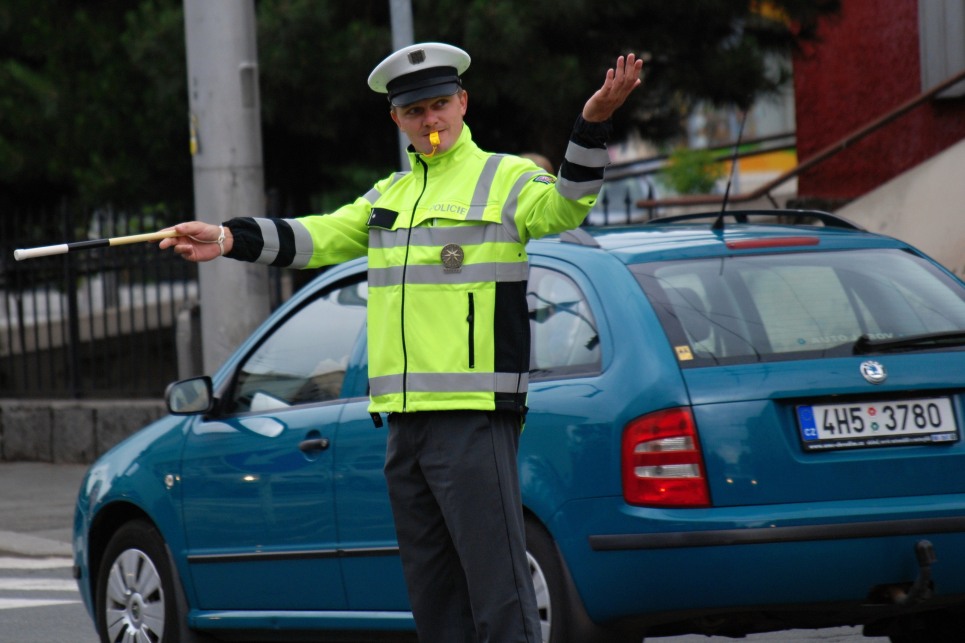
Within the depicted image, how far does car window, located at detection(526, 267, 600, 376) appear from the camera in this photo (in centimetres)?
511

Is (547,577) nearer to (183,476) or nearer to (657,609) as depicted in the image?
(657,609)

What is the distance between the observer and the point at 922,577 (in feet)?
15.3

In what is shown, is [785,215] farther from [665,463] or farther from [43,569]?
[43,569]

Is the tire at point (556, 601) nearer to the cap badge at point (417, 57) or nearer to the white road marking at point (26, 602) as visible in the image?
the cap badge at point (417, 57)

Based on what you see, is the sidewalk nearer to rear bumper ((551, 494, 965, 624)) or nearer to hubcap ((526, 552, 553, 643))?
hubcap ((526, 552, 553, 643))

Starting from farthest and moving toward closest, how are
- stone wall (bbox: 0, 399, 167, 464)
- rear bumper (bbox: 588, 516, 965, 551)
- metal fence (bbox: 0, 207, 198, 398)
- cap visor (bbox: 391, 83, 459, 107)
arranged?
1. metal fence (bbox: 0, 207, 198, 398)
2. stone wall (bbox: 0, 399, 167, 464)
3. rear bumper (bbox: 588, 516, 965, 551)
4. cap visor (bbox: 391, 83, 459, 107)

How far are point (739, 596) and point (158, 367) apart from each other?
1073 cm

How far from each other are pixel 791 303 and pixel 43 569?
5.62 metres

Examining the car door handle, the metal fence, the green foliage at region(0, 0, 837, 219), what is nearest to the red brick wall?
the green foliage at region(0, 0, 837, 219)

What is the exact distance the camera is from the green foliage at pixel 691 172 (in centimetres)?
1655

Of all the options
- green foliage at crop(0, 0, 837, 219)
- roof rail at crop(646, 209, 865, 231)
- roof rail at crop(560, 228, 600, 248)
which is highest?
green foliage at crop(0, 0, 837, 219)

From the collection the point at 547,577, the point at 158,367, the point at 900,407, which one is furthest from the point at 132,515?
the point at 158,367

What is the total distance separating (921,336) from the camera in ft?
16.5

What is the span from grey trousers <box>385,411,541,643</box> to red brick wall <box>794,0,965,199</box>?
9432 millimetres
